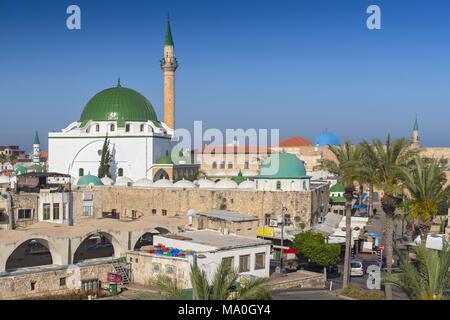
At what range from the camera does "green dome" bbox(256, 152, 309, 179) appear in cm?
3206

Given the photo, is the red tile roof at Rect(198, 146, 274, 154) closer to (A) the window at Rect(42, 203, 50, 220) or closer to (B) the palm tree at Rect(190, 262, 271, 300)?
(A) the window at Rect(42, 203, 50, 220)

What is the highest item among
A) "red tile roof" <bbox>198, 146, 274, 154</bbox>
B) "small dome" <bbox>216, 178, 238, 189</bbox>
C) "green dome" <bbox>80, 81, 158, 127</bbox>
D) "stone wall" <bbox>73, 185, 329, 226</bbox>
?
"green dome" <bbox>80, 81, 158, 127</bbox>

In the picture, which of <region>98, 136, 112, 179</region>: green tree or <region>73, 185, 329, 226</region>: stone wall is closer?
<region>73, 185, 329, 226</region>: stone wall

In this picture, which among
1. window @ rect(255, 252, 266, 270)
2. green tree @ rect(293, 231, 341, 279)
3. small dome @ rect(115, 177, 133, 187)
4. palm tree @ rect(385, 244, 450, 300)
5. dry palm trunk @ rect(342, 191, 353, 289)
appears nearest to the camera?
palm tree @ rect(385, 244, 450, 300)

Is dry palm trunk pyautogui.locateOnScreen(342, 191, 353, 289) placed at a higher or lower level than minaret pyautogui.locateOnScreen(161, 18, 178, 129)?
lower

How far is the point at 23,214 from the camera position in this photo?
22.5 metres

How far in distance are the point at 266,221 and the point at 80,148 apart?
20.7 m

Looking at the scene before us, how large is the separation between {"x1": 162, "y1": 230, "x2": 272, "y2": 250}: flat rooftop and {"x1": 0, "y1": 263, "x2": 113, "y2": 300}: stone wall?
3.16 meters

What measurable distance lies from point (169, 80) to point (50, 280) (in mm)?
36438

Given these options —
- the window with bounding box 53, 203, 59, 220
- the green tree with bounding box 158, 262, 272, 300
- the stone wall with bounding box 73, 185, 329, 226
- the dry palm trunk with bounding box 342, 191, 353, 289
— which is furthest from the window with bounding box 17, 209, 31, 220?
the green tree with bounding box 158, 262, 272, 300

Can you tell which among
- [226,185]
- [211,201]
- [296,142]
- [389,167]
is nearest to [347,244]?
[389,167]

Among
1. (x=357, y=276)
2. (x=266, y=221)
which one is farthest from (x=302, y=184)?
(x=357, y=276)

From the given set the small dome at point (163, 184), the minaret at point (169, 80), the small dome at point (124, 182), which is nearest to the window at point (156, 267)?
the small dome at point (163, 184)

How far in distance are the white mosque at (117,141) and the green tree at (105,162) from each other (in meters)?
1.29
